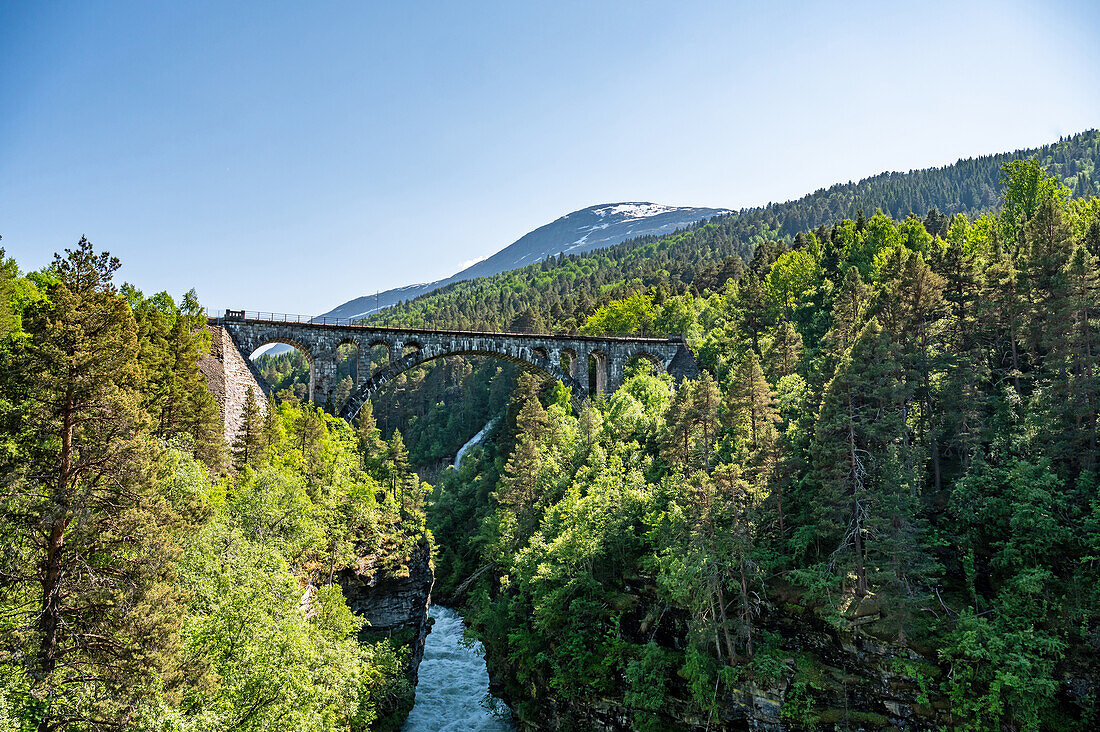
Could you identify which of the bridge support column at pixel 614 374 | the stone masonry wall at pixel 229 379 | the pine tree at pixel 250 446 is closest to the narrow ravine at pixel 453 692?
the pine tree at pixel 250 446

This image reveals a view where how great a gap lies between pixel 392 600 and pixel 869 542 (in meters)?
26.1

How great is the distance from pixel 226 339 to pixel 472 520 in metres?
27.7

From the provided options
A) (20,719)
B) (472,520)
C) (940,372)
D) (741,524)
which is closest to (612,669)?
(741,524)

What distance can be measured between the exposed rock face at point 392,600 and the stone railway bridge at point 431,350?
879 inches

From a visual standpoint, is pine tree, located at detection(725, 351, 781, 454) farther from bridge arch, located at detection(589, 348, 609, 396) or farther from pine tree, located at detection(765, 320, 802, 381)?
bridge arch, located at detection(589, 348, 609, 396)

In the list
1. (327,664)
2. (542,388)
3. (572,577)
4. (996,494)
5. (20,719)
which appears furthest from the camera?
(542,388)

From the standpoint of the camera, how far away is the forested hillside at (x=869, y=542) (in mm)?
25641

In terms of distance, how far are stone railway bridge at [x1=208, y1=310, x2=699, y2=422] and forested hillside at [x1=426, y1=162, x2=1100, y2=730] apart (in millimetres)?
24616

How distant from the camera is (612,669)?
111 feet

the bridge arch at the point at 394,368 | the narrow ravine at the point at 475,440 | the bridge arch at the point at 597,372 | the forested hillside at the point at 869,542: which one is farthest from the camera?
the narrow ravine at the point at 475,440

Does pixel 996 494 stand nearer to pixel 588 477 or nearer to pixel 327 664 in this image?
pixel 588 477

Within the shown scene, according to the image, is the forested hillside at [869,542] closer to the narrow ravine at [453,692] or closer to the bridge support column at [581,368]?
the narrow ravine at [453,692]

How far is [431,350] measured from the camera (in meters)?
63.3

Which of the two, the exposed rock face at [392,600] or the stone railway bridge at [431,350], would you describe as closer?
the exposed rock face at [392,600]
